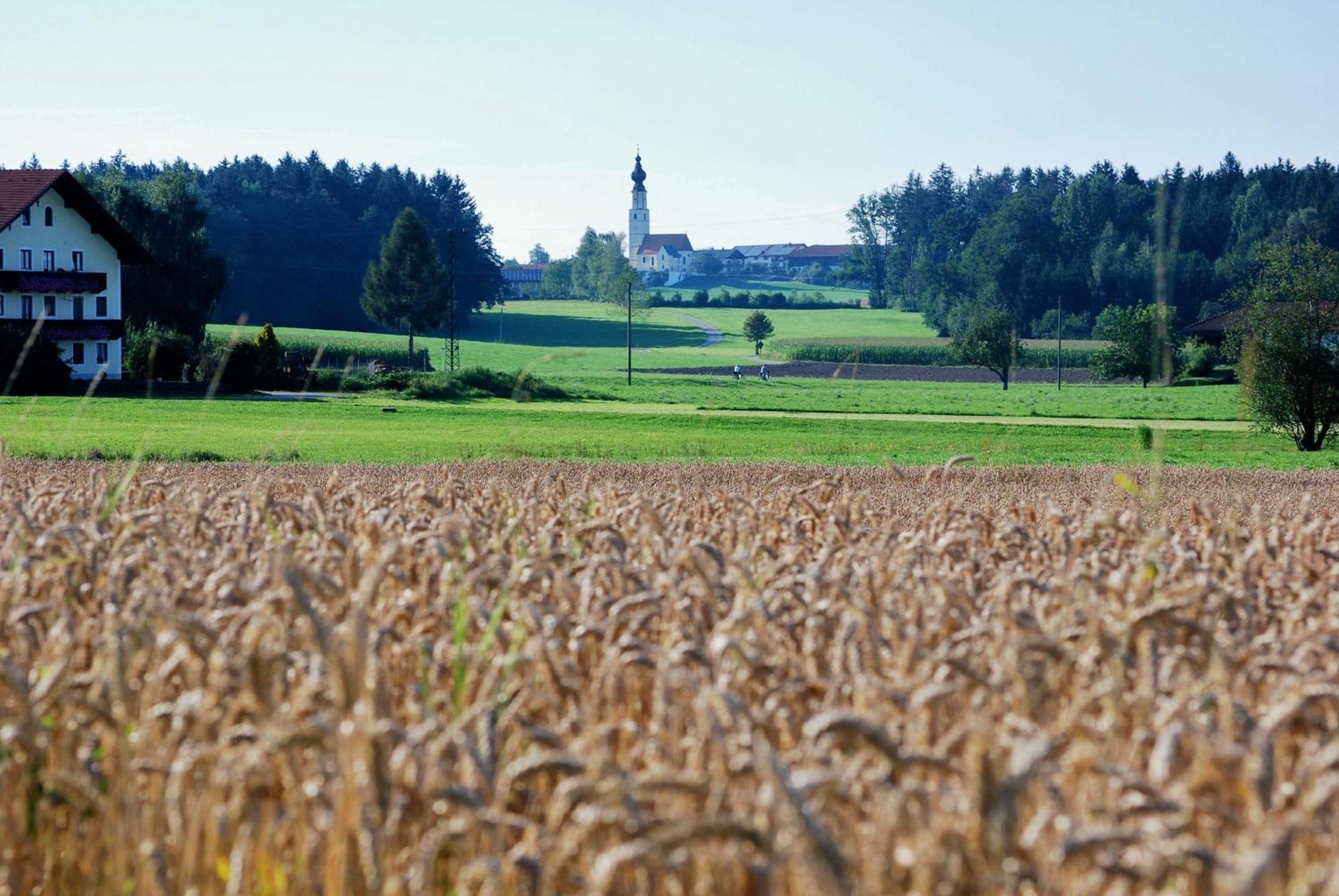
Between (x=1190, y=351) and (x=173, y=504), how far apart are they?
105267 mm

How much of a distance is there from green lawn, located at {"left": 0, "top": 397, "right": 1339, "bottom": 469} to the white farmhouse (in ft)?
72.5

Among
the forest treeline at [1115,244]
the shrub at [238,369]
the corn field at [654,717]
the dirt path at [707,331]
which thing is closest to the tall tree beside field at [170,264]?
the shrub at [238,369]

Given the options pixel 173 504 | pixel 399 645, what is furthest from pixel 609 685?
pixel 173 504

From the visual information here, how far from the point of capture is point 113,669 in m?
3.87

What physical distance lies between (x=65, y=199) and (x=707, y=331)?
89415 mm

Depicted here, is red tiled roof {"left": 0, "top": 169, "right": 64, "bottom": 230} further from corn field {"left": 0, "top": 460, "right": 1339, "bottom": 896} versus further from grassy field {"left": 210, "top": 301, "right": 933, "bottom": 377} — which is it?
corn field {"left": 0, "top": 460, "right": 1339, "bottom": 896}

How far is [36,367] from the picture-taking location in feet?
185

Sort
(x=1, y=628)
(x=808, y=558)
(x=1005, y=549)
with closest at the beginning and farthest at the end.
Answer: (x=1, y=628) < (x=808, y=558) < (x=1005, y=549)

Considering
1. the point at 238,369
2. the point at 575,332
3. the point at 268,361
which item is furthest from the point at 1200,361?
the point at 575,332

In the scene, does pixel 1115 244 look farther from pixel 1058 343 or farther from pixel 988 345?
pixel 988 345

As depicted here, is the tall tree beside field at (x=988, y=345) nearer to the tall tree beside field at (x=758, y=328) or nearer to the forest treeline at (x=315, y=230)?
the tall tree beside field at (x=758, y=328)

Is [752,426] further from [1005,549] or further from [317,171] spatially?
[317,171]

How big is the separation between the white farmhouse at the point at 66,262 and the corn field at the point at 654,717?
219 ft

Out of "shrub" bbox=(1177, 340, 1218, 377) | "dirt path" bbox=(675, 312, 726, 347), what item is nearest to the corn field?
"shrub" bbox=(1177, 340, 1218, 377)
